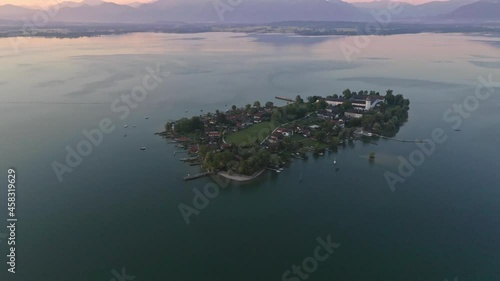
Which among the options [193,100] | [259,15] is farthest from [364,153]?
[259,15]

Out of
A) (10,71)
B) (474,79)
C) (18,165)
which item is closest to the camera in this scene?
(18,165)

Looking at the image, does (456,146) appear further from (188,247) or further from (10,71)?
(10,71)

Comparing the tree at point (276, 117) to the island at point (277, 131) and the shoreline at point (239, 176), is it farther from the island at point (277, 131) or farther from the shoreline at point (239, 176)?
the shoreline at point (239, 176)

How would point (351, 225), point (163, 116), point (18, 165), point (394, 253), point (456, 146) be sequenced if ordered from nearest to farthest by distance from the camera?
point (394, 253) → point (351, 225) → point (18, 165) → point (456, 146) → point (163, 116)

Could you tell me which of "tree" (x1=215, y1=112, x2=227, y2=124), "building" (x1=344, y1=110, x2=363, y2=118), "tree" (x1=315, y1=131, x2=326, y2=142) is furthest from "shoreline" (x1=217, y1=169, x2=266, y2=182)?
"building" (x1=344, y1=110, x2=363, y2=118)

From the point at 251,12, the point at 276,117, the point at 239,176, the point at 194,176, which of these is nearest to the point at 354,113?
the point at 276,117

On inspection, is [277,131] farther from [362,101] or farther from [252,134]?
[362,101]

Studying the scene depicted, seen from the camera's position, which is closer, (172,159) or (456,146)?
(172,159)

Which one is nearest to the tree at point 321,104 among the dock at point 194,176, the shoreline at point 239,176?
the shoreline at point 239,176
